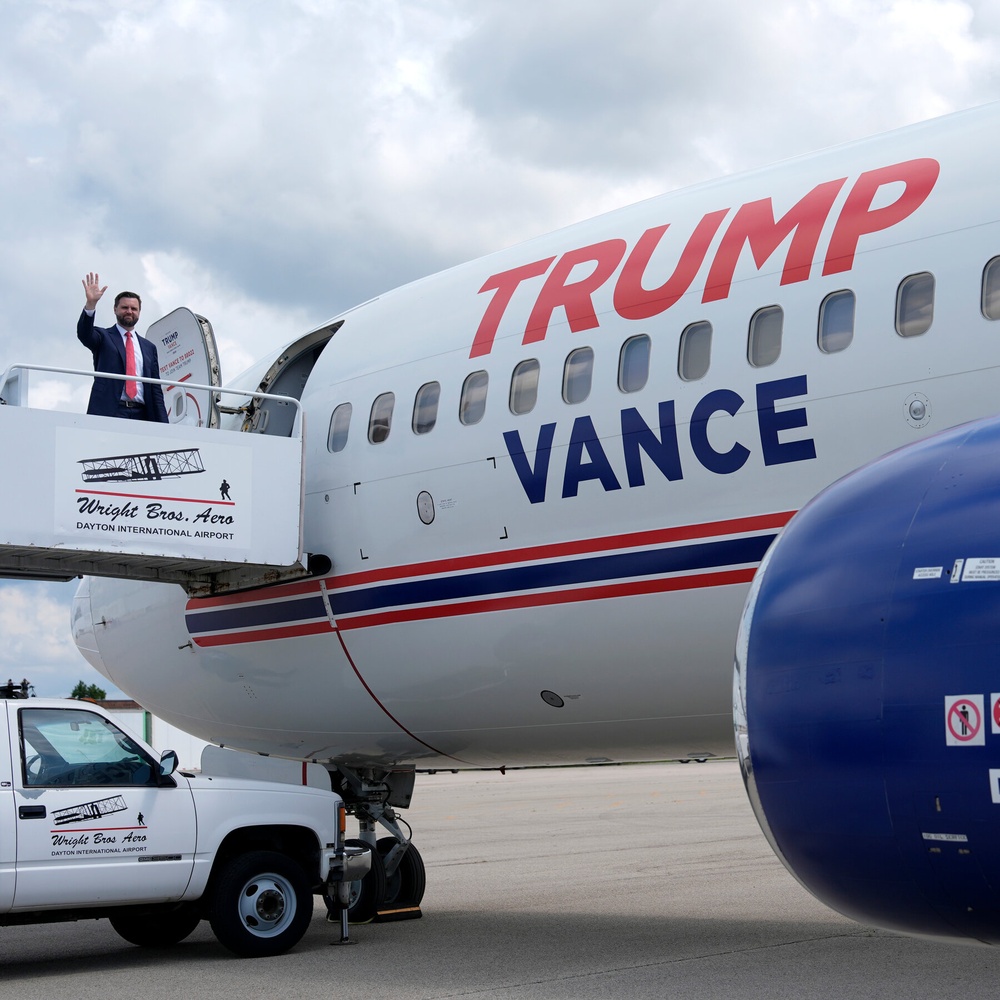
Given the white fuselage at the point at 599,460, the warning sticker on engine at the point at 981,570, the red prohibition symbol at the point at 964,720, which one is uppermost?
the white fuselage at the point at 599,460

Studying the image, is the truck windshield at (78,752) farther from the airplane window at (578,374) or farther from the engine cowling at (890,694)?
the engine cowling at (890,694)

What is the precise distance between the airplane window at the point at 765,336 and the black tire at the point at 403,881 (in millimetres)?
6547

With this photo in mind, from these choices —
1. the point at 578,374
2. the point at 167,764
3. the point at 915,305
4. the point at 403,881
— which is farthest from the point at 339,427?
the point at 915,305

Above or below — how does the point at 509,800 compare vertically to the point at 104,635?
below

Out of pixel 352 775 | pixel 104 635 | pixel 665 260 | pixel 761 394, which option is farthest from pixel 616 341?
pixel 104 635

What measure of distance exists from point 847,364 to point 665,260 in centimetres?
182

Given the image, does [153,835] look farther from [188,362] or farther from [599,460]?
[188,362]

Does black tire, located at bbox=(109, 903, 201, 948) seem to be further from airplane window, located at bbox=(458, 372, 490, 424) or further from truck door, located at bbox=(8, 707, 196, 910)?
airplane window, located at bbox=(458, 372, 490, 424)

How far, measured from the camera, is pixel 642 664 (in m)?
9.09

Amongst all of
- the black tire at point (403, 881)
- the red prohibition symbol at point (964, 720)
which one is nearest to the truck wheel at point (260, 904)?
the black tire at point (403, 881)

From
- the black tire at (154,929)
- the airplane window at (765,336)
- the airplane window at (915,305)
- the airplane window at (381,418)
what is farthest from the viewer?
the black tire at (154,929)

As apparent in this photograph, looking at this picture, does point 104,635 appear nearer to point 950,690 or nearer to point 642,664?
point 642,664

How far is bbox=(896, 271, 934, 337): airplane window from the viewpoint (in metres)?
7.61

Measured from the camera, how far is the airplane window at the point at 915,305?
761 centimetres
